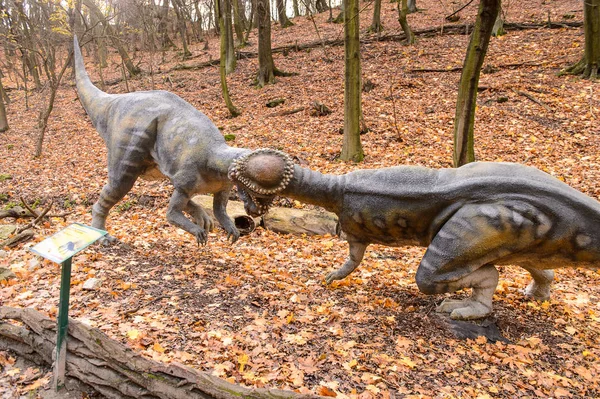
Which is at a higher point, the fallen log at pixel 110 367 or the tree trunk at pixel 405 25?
the tree trunk at pixel 405 25

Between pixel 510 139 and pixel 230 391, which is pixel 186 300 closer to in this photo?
pixel 230 391

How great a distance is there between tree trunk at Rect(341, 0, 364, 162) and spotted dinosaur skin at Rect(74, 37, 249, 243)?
497 cm

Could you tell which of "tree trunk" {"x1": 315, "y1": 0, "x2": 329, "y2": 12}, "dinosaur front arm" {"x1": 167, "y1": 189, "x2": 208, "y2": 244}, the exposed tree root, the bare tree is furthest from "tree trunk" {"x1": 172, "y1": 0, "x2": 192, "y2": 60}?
"dinosaur front arm" {"x1": 167, "y1": 189, "x2": 208, "y2": 244}

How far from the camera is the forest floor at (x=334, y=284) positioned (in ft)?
11.3

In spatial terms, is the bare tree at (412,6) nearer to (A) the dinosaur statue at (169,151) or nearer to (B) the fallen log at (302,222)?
(B) the fallen log at (302,222)

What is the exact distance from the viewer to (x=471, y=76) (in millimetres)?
6988

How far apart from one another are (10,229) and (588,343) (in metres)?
7.71

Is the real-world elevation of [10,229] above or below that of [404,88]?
below

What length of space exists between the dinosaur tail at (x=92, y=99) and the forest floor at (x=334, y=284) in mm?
1776

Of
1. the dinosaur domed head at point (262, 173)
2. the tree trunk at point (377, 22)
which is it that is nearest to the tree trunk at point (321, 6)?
the tree trunk at point (377, 22)

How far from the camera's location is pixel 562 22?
16578 millimetres

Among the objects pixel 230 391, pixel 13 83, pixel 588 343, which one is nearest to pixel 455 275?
pixel 588 343

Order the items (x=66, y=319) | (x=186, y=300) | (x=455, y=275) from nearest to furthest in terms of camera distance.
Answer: (x=66, y=319) → (x=455, y=275) → (x=186, y=300)

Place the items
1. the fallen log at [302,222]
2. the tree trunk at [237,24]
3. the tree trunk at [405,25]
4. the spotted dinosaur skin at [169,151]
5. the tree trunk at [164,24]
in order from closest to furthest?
1. the spotted dinosaur skin at [169,151]
2. the fallen log at [302,222]
3. the tree trunk at [405,25]
4. the tree trunk at [237,24]
5. the tree trunk at [164,24]
